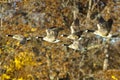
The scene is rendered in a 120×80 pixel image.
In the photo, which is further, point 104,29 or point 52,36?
point 52,36

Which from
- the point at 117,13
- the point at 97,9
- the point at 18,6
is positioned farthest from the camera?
the point at 18,6

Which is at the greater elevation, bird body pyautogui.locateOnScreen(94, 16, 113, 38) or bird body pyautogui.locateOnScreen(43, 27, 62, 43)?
bird body pyautogui.locateOnScreen(94, 16, 113, 38)

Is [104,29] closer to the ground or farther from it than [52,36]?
farther from it

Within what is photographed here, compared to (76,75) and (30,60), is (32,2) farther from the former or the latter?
(76,75)

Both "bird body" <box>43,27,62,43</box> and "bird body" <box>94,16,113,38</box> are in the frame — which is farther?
"bird body" <box>43,27,62,43</box>

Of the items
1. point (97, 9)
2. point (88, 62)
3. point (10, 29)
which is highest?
point (97, 9)

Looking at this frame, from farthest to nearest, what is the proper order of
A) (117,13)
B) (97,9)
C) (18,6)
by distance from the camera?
(18,6) < (117,13) < (97,9)

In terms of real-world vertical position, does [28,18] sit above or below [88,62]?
above

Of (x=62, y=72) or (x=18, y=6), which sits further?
(x=18, y=6)

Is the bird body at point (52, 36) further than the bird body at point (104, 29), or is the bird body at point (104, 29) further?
the bird body at point (52, 36)

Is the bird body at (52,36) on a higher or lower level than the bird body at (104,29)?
lower

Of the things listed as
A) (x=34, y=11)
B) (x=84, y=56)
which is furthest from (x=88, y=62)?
(x=34, y=11)
